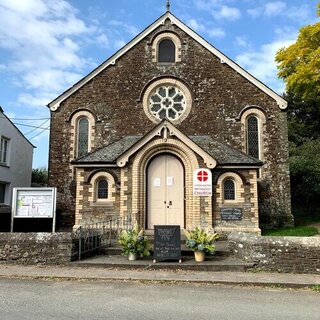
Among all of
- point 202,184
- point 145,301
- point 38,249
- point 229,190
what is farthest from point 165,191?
point 145,301

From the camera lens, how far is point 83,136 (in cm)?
1912

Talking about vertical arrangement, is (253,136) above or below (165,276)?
above

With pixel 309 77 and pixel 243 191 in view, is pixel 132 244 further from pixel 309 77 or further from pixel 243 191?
pixel 309 77

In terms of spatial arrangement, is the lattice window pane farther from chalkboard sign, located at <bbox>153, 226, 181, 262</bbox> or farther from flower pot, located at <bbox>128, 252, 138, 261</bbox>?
chalkboard sign, located at <bbox>153, 226, 181, 262</bbox>

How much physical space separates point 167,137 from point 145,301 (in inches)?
381

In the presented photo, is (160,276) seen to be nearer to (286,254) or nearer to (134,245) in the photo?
(134,245)

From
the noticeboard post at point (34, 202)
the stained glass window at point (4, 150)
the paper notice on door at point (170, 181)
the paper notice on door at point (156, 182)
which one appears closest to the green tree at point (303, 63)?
the paper notice on door at point (170, 181)

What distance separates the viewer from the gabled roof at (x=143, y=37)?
18.8 metres

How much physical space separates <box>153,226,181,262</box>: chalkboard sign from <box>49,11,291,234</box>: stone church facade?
181 inches

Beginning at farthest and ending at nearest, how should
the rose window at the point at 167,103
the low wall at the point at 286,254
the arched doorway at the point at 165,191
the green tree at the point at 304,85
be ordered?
1. the green tree at the point at 304,85
2. the rose window at the point at 167,103
3. the arched doorway at the point at 165,191
4. the low wall at the point at 286,254

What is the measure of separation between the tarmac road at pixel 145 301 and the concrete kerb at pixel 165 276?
1.03 feet

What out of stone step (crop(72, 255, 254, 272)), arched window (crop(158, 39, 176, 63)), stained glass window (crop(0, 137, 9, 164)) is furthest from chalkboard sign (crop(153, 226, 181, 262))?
stained glass window (crop(0, 137, 9, 164))

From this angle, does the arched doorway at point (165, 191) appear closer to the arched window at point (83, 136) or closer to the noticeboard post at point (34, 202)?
the arched window at point (83, 136)

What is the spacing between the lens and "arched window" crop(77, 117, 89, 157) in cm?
1897
